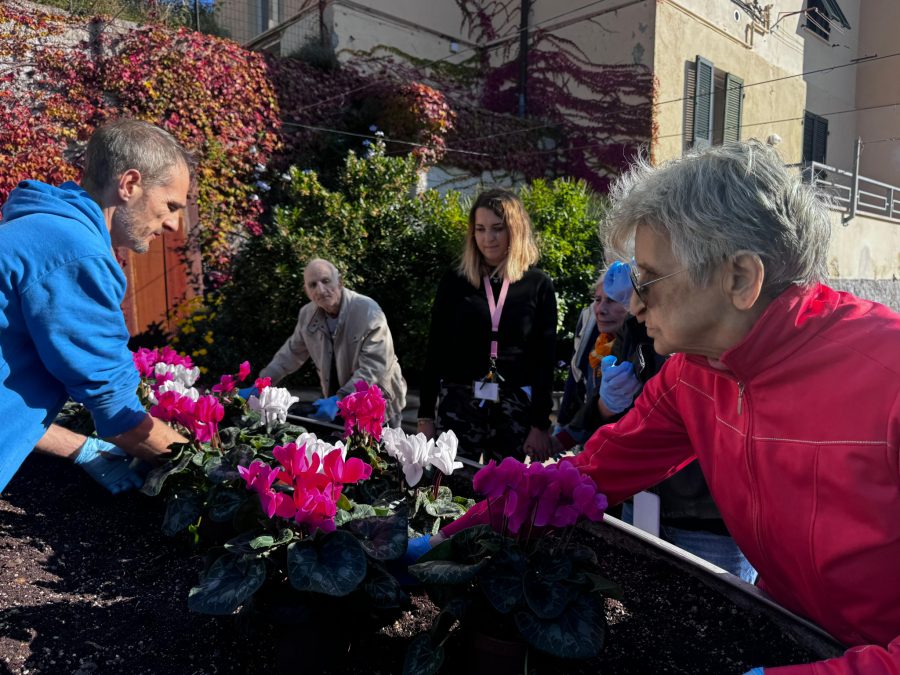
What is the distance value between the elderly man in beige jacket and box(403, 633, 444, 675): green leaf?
2210 mm

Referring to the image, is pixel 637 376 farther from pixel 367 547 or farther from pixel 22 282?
pixel 22 282

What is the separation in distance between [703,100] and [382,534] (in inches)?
499

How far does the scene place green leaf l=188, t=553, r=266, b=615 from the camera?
1.33 meters

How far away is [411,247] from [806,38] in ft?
42.6

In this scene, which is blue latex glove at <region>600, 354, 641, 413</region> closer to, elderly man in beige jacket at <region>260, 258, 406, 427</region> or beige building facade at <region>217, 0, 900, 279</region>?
elderly man in beige jacket at <region>260, 258, 406, 427</region>

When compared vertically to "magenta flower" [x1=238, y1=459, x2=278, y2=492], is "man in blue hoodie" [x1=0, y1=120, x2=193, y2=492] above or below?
above

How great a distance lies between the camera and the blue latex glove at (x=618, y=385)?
7.64 feet

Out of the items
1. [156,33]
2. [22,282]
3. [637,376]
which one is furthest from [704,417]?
[156,33]

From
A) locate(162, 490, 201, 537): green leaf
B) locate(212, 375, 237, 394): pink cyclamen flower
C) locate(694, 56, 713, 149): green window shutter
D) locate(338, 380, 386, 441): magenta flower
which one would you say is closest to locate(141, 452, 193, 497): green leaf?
locate(162, 490, 201, 537): green leaf

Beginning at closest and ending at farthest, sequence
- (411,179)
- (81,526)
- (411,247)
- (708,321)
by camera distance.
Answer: (708,321) < (81,526) < (411,247) < (411,179)

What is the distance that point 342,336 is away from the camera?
140 inches

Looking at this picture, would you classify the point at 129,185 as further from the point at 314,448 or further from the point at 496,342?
the point at 496,342

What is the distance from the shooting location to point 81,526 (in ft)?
7.30

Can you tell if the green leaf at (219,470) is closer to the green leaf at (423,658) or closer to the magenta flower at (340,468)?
the magenta flower at (340,468)
